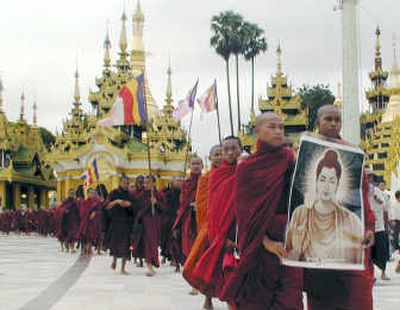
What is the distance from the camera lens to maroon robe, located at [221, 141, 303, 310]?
4570 mm

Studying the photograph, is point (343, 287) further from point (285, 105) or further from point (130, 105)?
point (285, 105)

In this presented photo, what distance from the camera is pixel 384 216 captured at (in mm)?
11203

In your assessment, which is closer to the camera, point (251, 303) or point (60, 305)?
point (251, 303)

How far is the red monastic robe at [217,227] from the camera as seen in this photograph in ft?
19.1

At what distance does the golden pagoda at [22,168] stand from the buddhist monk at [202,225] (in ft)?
147

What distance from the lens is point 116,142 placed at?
46.7 metres

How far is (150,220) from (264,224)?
888 centimetres

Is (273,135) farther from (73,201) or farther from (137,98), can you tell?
(73,201)

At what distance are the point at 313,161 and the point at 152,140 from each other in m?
44.9

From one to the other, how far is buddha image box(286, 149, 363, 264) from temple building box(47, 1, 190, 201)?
116 ft

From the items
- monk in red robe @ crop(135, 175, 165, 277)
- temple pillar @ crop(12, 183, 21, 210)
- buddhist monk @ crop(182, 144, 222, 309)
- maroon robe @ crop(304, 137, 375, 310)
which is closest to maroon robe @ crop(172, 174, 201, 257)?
buddhist monk @ crop(182, 144, 222, 309)

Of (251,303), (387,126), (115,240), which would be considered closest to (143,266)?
(115,240)

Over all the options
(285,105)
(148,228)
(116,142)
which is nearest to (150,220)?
(148,228)

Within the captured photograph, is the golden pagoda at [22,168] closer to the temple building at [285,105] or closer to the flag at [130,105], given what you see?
the temple building at [285,105]
